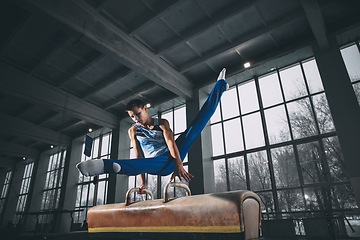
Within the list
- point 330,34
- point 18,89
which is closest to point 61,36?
point 18,89

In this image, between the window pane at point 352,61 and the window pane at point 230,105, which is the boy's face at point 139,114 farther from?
→ the window pane at point 352,61

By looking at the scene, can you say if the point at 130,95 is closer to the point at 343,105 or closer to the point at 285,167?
the point at 285,167

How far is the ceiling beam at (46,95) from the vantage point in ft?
23.2

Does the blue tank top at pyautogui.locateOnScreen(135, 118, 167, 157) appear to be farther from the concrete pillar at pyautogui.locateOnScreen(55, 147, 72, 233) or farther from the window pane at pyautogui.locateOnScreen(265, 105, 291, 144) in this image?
the concrete pillar at pyautogui.locateOnScreen(55, 147, 72, 233)

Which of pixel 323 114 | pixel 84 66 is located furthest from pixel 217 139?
pixel 84 66

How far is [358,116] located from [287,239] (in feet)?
11.0

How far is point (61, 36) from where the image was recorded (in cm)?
624

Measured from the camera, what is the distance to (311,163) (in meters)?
5.96

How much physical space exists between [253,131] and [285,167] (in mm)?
1495

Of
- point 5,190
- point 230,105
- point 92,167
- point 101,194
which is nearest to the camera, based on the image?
point 92,167

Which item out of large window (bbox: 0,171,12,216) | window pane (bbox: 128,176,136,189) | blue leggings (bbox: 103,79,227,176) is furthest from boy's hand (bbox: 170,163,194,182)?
window pane (bbox: 128,176,136,189)

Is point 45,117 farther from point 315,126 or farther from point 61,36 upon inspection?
point 315,126

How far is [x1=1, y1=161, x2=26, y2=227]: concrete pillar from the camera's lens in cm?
830

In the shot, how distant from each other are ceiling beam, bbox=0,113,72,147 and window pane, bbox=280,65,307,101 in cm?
809
